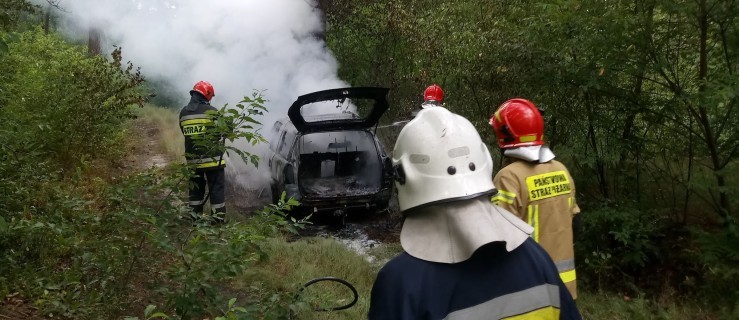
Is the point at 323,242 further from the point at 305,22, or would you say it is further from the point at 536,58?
the point at 305,22

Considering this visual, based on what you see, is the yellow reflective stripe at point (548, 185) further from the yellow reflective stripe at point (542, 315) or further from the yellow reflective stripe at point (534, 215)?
the yellow reflective stripe at point (542, 315)

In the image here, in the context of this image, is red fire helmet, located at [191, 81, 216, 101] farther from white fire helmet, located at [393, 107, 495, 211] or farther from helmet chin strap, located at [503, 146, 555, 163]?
white fire helmet, located at [393, 107, 495, 211]

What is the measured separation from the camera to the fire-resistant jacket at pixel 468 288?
136cm

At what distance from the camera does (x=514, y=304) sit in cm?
144

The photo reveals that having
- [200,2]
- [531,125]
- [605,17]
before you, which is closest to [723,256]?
[605,17]

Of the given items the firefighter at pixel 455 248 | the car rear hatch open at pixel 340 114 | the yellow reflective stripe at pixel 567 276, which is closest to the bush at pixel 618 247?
the yellow reflective stripe at pixel 567 276

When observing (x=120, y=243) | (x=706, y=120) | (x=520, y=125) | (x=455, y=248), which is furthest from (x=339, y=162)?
(x=455, y=248)

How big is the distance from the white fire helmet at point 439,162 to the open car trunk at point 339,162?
21.7ft

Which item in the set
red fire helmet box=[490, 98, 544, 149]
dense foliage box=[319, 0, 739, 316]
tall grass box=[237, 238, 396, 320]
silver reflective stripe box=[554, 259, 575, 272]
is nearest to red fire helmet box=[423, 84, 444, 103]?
dense foliage box=[319, 0, 739, 316]

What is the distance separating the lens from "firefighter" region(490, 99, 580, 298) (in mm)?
2926

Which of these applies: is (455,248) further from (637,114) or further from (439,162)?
(637,114)

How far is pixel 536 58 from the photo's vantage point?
5973 millimetres

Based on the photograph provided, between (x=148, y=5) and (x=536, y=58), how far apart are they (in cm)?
1144

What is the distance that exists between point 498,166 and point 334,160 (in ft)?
9.08
